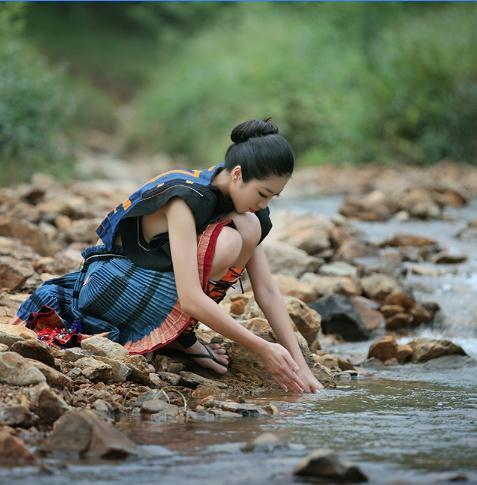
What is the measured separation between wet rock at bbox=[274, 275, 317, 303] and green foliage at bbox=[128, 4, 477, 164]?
8104mm

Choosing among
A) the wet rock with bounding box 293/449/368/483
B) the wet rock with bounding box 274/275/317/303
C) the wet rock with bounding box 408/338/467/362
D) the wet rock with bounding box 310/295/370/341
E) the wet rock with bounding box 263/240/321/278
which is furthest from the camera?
the wet rock with bounding box 263/240/321/278

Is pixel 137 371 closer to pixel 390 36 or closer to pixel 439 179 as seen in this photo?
pixel 439 179

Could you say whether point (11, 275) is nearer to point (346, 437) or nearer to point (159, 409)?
point (159, 409)

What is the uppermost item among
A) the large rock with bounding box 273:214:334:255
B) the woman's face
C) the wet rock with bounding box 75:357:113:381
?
the large rock with bounding box 273:214:334:255

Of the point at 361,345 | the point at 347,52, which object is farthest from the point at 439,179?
the point at 361,345

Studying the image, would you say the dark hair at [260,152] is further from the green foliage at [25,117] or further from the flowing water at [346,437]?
the green foliage at [25,117]

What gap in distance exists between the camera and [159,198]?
321cm

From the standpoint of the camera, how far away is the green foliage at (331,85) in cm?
1284

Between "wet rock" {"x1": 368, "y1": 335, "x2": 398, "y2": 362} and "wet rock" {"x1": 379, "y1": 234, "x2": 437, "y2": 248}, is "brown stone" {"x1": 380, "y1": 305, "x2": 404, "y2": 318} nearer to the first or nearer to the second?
"wet rock" {"x1": 368, "y1": 335, "x2": 398, "y2": 362}

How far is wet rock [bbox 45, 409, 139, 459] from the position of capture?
2330 millimetres

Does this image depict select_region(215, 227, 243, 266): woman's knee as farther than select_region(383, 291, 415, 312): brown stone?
No

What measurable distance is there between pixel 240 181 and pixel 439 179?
8.37 meters

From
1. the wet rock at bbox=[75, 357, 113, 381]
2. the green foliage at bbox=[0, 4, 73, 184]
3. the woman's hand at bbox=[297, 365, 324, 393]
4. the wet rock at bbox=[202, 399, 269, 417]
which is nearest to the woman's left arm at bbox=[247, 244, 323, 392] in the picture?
the woman's hand at bbox=[297, 365, 324, 393]

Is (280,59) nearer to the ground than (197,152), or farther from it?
farther from it
